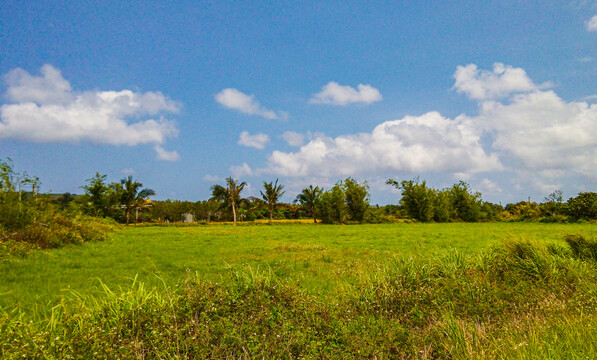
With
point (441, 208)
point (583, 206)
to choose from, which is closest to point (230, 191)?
point (441, 208)

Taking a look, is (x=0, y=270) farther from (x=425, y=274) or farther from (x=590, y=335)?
(x=590, y=335)

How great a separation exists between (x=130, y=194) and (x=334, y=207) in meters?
33.8

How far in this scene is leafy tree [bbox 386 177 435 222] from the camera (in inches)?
1965

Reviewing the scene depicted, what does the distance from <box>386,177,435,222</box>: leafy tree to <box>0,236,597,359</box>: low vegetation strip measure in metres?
46.1

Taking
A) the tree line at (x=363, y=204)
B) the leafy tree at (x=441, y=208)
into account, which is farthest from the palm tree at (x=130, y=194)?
the leafy tree at (x=441, y=208)

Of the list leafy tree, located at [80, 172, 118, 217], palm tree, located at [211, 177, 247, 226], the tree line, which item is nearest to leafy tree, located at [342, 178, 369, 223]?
the tree line

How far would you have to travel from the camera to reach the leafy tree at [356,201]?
5081 cm

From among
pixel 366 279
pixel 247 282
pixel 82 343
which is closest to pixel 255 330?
pixel 247 282

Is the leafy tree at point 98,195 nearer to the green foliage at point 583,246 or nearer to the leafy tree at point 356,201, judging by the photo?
the leafy tree at point 356,201

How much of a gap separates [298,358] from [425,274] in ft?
11.2

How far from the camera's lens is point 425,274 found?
598 cm

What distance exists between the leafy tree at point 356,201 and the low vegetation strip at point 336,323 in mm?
44977

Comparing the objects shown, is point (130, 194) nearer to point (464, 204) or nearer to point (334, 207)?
point (334, 207)

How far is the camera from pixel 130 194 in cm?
5606
